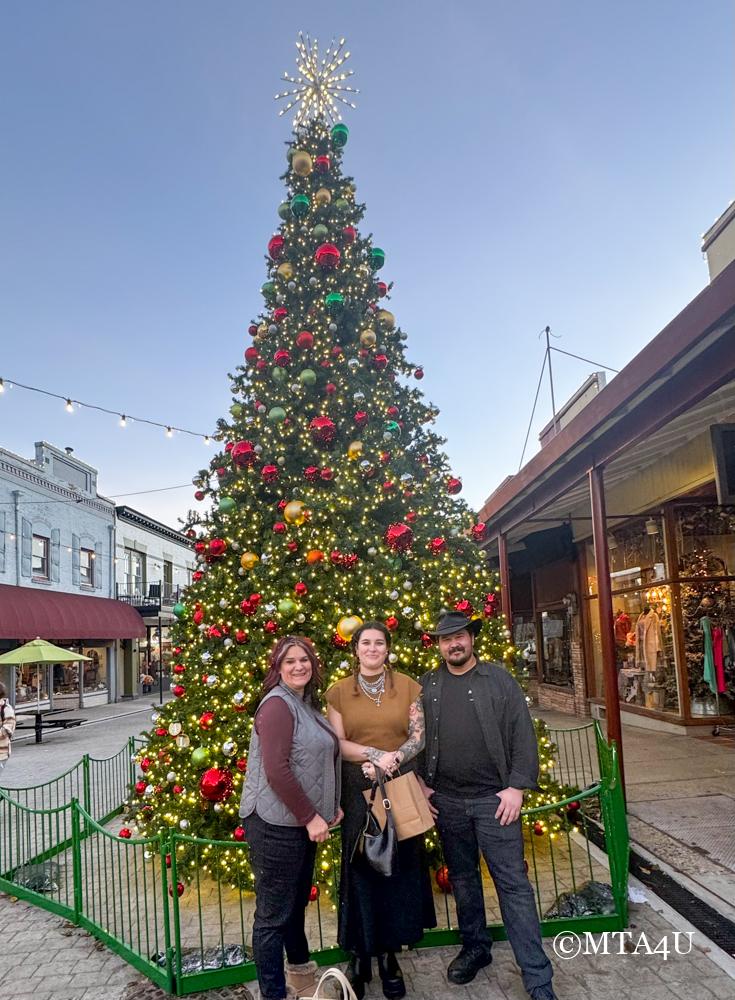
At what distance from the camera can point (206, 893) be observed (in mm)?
5098

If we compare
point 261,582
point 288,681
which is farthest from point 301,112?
point 288,681

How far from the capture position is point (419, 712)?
3.61 m

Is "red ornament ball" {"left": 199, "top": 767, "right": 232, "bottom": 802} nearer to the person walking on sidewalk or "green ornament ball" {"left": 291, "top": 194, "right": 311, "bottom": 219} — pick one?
the person walking on sidewalk

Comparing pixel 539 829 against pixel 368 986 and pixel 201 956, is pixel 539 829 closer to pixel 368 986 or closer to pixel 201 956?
pixel 368 986

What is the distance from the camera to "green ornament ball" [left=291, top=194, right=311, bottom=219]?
795cm

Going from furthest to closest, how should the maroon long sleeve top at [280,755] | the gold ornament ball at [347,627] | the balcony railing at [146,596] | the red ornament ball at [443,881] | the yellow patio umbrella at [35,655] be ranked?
the balcony railing at [146,596] → the yellow patio umbrella at [35,655] → the gold ornament ball at [347,627] → the red ornament ball at [443,881] → the maroon long sleeve top at [280,755]

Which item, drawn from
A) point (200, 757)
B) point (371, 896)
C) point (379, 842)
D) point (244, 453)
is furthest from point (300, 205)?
point (371, 896)

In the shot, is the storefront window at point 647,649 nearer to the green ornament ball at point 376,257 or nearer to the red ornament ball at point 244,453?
the green ornament ball at point 376,257

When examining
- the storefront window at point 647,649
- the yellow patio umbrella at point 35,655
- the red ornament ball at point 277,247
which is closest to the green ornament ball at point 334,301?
the red ornament ball at point 277,247

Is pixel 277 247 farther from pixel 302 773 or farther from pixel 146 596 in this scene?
pixel 146 596

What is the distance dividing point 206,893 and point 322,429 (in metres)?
3.97

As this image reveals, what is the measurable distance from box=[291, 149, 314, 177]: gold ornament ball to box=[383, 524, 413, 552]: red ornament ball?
503cm

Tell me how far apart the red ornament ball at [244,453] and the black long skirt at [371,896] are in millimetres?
3619

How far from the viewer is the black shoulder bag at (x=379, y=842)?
3.22 metres
